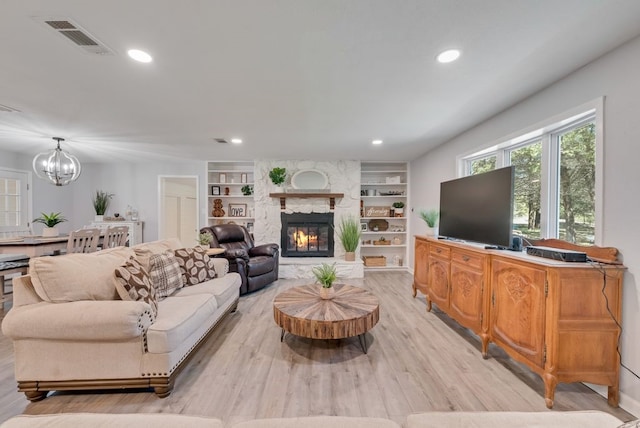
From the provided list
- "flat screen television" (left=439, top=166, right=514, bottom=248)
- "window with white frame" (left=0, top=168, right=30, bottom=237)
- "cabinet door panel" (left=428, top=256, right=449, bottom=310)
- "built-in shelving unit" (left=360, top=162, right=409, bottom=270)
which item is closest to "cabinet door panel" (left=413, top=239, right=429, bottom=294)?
"cabinet door panel" (left=428, top=256, right=449, bottom=310)

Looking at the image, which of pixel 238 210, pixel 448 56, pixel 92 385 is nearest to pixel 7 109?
pixel 92 385

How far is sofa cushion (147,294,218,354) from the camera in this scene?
1759 mm

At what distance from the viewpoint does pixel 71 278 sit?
1829 mm

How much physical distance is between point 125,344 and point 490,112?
153 inches

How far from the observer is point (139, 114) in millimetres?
2969

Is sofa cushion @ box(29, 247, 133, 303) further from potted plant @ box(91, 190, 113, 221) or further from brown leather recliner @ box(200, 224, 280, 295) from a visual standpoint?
potted plant @ box(91, 190, 113, 221)

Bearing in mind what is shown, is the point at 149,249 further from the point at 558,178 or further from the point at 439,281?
the point at 558,178

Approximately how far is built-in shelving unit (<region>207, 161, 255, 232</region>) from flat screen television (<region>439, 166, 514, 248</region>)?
157 inches

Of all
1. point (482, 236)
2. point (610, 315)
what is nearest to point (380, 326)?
point (482, 236)

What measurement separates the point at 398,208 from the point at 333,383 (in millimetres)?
4401

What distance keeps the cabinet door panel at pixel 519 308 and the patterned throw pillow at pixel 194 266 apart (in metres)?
2.87

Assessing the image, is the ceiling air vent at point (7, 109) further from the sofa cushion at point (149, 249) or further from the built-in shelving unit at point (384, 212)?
the built-in shelving unit at point (384, 212)

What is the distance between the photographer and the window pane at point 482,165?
3363 mm

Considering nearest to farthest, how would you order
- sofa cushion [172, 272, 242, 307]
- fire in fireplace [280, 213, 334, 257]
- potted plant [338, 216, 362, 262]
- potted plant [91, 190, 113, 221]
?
sofa cushion [172, 272, 242, 307] → potted plant [338, 216, 362, 262] → fire in fireplace [280, 213, 334, 257] → potted plant [91, 190, 113, 221]
